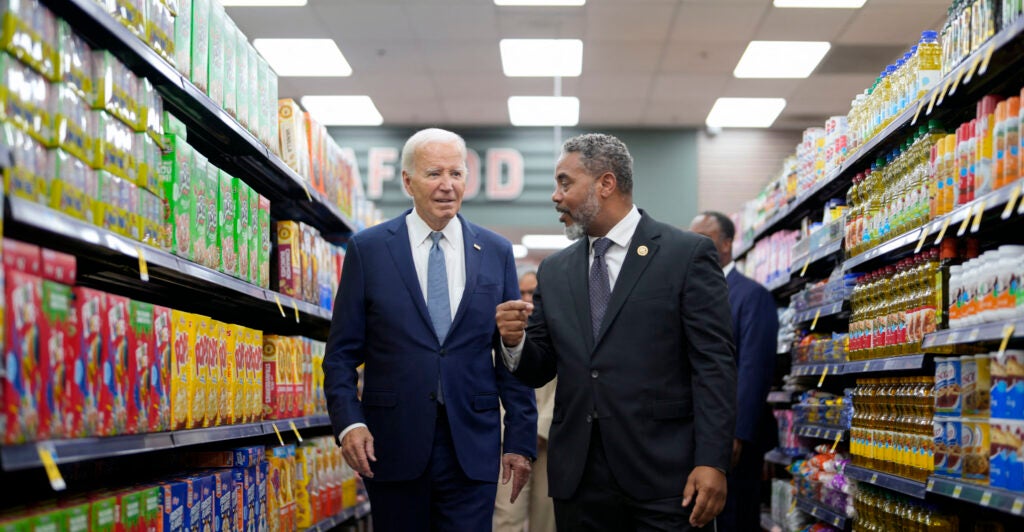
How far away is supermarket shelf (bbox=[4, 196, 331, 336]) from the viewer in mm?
1966

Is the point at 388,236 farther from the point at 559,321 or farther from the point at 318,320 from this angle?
the point at 318,320

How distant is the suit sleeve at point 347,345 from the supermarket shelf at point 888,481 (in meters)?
1.74

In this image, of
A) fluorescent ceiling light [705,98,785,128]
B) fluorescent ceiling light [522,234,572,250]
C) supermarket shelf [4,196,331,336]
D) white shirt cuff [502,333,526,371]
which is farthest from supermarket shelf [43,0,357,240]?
fluorescent ceiling light [522,234,572,250]

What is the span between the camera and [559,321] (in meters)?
3.06

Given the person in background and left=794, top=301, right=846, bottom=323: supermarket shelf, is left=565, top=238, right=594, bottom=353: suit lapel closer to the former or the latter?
left=794, top=301, right=846, bottom=323: supermarket shelf

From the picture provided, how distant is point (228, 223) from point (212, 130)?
0.37 m

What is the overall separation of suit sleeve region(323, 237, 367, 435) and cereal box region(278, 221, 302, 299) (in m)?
0.96

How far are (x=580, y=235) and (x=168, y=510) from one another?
1.47 metres

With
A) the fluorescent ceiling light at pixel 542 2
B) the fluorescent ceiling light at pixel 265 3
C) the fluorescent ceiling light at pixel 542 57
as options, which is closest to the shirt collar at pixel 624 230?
the fluorescent ceiling light at pixel 542 2

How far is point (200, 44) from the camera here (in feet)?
9.91

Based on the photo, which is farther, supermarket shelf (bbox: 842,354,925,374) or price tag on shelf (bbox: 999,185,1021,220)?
supermarket shelf (bbox: 842,354,925,374)

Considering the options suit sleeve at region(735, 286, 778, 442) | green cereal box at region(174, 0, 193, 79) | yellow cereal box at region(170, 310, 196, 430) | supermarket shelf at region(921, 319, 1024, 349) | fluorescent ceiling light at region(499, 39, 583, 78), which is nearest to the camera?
supermarket shelf at region(921, 319, 1024, 349)

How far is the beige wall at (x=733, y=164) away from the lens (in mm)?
10625

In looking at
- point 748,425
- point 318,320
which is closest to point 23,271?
point 318,320
